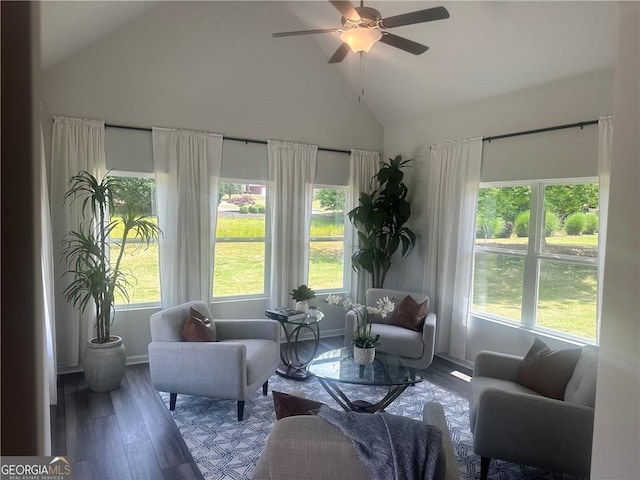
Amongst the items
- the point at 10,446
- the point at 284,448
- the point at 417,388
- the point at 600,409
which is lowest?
the point at 417,388

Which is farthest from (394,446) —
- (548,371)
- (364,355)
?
(548,371)

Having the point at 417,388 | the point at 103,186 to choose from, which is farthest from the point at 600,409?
the point at 103,186

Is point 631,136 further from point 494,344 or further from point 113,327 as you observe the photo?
point 113,327

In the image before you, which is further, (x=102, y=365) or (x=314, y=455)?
(x=102, y=365)

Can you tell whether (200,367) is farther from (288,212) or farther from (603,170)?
(603,170)

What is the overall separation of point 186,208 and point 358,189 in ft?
7.49

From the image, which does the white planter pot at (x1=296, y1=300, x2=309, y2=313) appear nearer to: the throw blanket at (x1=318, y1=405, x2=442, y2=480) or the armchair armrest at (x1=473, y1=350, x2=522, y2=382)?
the armchair armrest at (x1=473, y1=350, x2=522, y2=382)

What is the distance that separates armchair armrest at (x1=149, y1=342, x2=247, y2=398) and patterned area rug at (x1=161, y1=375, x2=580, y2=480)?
234mm

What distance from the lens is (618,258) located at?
3.47 ft

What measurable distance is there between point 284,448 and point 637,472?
3.48ft

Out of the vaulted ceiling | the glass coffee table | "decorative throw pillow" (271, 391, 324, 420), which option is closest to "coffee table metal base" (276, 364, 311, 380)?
the glass coffee table

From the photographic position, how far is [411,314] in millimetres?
4277

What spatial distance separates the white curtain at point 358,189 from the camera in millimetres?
5434

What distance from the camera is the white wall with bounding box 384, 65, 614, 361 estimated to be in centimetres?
340
